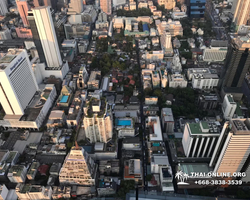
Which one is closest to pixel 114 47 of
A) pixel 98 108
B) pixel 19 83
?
pixel 19 83

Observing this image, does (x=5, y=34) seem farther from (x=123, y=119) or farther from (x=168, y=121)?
(x=168, y=121)

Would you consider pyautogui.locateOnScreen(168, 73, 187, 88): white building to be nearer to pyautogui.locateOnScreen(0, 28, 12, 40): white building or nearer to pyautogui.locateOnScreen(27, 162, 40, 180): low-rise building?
pyautogui.locateOnScreen(27, 162, 40, 180): low-rise building

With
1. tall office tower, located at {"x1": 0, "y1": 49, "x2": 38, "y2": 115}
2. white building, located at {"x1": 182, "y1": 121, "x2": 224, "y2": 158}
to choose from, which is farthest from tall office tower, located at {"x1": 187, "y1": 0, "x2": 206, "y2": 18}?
tall office tower, located at {"x1": 0, "y1": 49, "x2": 38, "y2": 115}

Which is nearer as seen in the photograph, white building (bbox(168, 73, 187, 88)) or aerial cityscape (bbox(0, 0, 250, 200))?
aerial cityscape (bbox(0, 0, 250, 200))

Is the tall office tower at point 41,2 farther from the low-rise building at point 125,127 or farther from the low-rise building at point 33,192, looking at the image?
the low-rise building at point 33,192

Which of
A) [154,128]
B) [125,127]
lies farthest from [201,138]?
[125,127]

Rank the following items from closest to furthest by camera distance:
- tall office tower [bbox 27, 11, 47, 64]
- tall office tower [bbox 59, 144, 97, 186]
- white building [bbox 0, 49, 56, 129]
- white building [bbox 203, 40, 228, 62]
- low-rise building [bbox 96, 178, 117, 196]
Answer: tall office tower [bbox 59, 144, 97, 186] < low-rise building [bbox 96, 178, 117, 196] < white building [bbox 0, 49, 56, 129] < tall office tower [bbox 27, 11, 47, 64] < white building [bbox 203, 40, 228, 62]

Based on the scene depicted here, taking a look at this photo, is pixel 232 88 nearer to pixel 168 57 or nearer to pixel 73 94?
pixel 168 57
